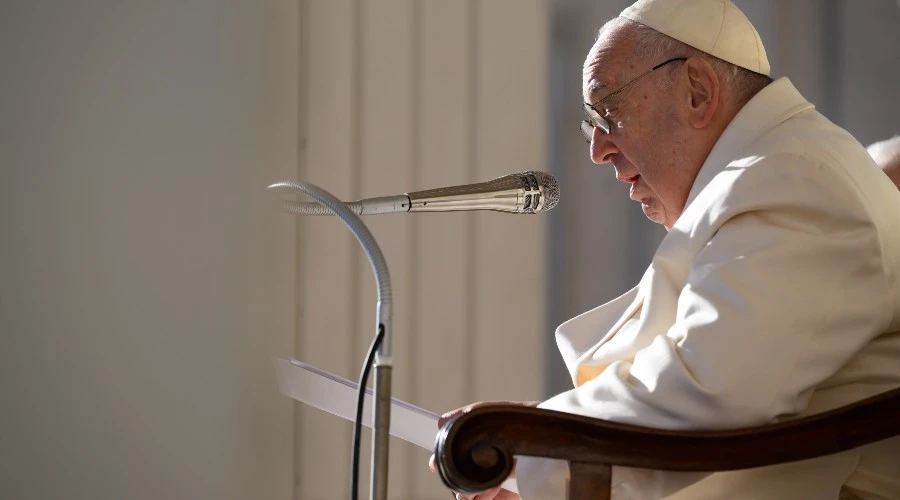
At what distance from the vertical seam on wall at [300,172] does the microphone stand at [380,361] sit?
Answer: 188cm

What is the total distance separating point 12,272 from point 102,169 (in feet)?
1.29

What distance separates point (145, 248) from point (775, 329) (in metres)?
2.09

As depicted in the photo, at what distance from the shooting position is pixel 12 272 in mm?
2855

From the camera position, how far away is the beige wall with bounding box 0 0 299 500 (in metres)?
2.88

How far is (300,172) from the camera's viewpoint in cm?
340

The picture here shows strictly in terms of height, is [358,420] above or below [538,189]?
below

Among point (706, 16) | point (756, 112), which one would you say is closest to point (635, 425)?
point (756, 112)

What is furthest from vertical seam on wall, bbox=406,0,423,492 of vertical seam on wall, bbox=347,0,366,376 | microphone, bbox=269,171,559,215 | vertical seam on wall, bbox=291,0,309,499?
microphone, bbox=269,171,559,215

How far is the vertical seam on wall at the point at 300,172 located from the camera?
3.39m

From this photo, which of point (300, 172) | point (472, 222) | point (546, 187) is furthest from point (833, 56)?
point (546, 187)

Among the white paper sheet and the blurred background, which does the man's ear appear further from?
the blurred background

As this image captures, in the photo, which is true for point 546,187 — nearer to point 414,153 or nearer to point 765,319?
point 765,319

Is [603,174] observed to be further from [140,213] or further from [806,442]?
[806,442]

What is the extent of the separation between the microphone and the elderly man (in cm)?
29
